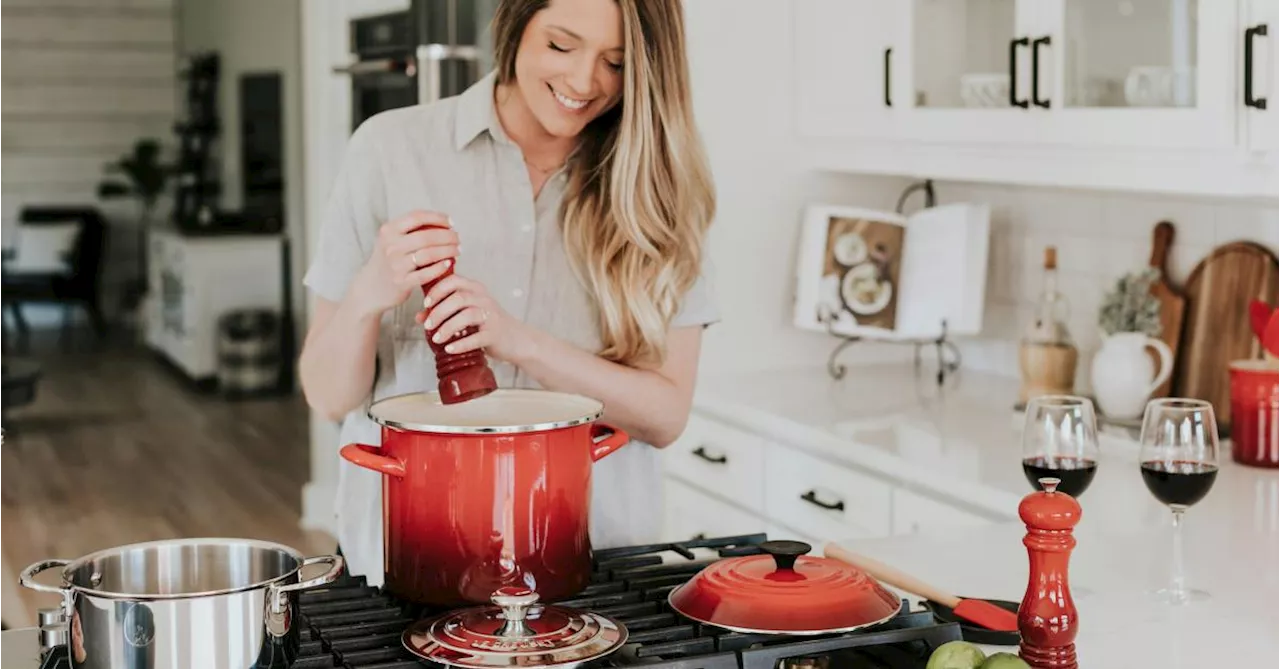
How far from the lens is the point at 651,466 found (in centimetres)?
214

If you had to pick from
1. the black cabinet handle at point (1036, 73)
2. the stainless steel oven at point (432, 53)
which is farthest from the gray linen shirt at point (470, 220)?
the stainless steel oven at point (432, 53)

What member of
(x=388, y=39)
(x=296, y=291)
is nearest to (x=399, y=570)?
(x=388, y=39)

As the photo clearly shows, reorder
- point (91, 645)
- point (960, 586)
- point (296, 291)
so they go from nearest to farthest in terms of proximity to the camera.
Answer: point (91, 645), point (960, 586), point (296, 291)

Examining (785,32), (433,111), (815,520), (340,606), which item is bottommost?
(815,520)

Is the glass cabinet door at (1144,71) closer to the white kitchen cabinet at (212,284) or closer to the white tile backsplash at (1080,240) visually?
the white tile backsplash at (1080,240)

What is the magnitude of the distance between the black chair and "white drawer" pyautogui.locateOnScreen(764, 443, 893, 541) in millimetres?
8127

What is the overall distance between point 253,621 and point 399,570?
28 cm

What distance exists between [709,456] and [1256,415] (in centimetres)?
118

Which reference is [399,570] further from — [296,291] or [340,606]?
[296,291]

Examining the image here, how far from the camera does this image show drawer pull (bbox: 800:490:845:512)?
9.72 ft

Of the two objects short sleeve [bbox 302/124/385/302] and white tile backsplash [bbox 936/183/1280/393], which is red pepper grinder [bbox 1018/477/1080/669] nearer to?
short sleeve [bbox 302/124/385/302]

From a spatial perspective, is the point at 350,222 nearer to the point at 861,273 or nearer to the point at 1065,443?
the point at 1065,443

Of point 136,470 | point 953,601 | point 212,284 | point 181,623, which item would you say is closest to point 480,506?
point 181,623

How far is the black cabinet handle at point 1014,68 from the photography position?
2865mm
